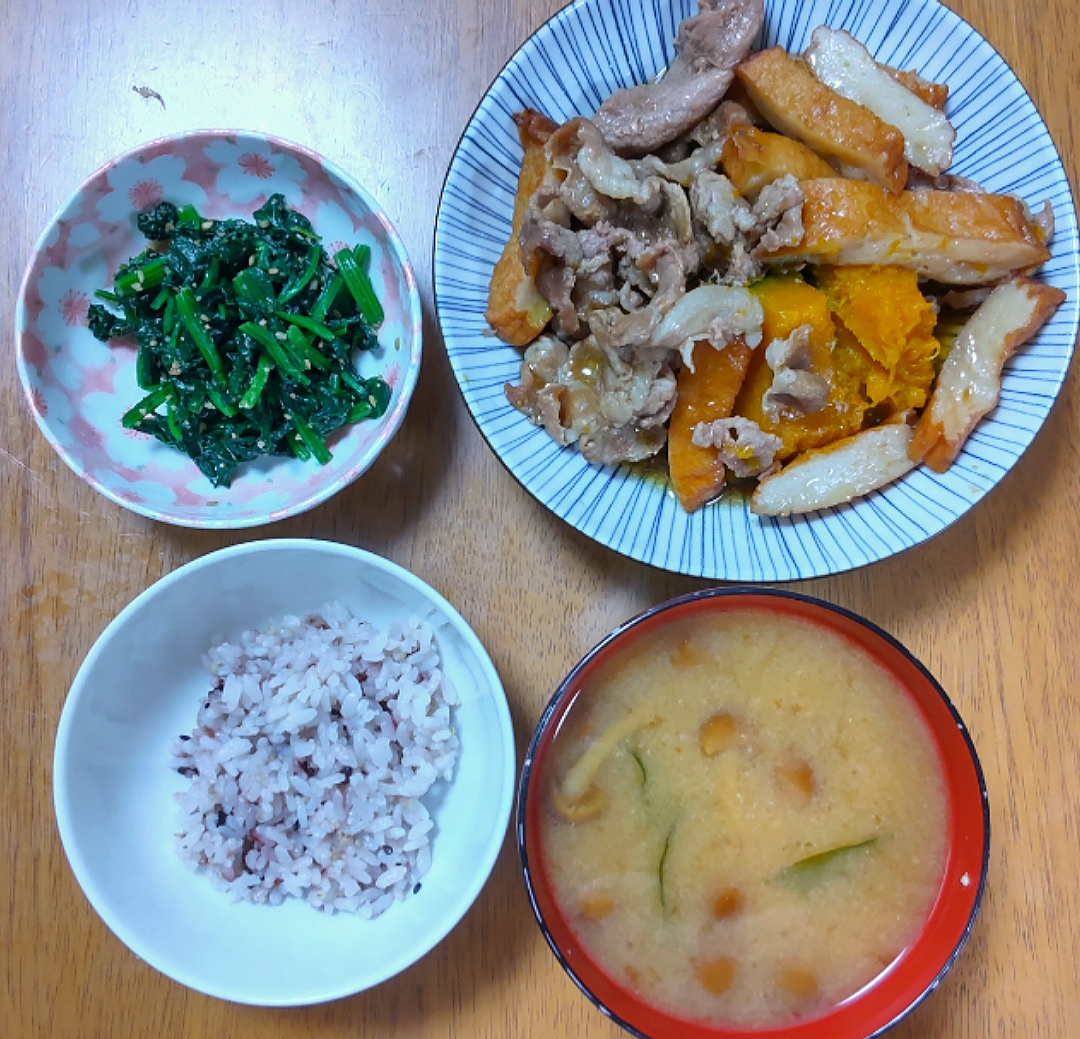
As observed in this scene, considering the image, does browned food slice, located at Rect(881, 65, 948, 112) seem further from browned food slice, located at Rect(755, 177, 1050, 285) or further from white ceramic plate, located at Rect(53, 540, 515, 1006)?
white ceramic plate, located at Rect(53, 540, 515, 1006)

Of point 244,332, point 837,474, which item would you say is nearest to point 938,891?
point 837,474

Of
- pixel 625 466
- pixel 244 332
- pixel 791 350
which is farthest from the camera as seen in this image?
pixel 244 332

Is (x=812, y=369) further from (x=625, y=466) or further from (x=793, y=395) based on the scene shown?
(x=625, y=466)

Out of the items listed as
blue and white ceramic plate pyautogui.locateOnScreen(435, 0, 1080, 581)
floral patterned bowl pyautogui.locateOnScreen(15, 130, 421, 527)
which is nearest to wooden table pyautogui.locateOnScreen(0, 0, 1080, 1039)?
floral patterned bowl pyautogui.locateOnScreen(15, 130, 421, 527)

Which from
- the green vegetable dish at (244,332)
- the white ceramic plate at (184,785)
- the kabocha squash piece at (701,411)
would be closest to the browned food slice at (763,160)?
the kabocha squash piece at (701,411)

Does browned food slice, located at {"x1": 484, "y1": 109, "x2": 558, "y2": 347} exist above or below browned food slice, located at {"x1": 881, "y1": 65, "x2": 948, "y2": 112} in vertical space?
below

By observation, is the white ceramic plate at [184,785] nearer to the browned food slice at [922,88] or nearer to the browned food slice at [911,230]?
the browned food slice at [911,230]

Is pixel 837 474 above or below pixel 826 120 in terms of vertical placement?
Result: below
